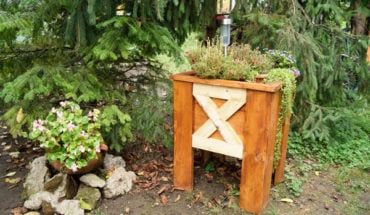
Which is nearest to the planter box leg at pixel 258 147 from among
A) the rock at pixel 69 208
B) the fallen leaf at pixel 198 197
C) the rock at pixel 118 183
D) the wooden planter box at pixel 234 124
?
the wooden planter box at pixel 234 124

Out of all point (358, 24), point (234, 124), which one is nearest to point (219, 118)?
point (234, 124)

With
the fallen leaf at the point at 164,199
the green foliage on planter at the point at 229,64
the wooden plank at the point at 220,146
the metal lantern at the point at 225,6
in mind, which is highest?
the metal lantern at the point at 225,6

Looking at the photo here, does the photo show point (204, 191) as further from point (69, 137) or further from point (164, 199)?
point (69, 137)

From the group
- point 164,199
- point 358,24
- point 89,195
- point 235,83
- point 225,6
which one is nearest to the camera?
point 235,83

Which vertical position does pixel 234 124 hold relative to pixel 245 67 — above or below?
below

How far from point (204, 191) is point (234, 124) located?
2.33 ft

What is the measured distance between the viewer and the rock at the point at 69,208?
8.24 feet

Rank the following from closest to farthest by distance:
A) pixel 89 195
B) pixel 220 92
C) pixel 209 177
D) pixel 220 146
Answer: pixel 220 92 < pixel 220 146 < pixel 89 195 < pixel 209 177

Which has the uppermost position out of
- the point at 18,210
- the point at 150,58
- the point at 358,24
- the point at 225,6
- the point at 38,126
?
the point at 225,6

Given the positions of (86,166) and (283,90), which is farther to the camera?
(86,166)

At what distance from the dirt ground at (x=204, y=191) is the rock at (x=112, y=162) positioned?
0.15 meters

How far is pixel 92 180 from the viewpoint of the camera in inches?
106

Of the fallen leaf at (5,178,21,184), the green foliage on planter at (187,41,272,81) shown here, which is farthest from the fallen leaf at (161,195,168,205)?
the fallen leaf at (5,178,21,184)

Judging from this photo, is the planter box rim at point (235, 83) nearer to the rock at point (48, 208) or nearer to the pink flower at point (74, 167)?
the pink flower at point (74, 167)
